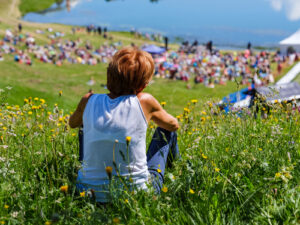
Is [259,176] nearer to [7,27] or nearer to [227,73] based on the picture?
[227,73]

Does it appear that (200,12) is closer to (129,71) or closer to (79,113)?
(79,113)

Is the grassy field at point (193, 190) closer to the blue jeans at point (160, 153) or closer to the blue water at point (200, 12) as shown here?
Answer: the blue jeans at point (160, 153)

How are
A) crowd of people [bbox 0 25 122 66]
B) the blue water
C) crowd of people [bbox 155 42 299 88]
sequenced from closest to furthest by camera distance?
crowd of people [bbox 155 42 299 88] → crowd of people [bbox 0 25 122 66] → the blue water

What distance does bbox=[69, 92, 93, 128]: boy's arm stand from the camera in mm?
2328

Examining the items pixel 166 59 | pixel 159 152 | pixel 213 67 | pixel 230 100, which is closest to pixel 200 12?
pixel 166 59

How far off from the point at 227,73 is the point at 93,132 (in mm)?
24188

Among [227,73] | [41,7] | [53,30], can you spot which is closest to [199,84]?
[227,73]

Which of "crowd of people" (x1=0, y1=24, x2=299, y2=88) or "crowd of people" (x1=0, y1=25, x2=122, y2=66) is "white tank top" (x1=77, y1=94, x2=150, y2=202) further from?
"crowd of people" (x1=0, y1=25, x2=122, y2=66)

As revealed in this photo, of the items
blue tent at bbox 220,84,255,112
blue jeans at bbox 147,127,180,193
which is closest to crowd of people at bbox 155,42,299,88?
blue tent at bbox 220,84,255,112

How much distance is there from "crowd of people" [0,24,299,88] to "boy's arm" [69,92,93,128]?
20474mm

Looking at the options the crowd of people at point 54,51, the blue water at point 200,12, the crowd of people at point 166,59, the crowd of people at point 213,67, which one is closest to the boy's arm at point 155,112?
the crowd of people at point 213,67

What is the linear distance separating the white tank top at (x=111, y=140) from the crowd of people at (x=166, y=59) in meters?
20.7

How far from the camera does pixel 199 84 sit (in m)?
23.4

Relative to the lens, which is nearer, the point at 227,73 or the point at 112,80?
the point at 112,80
